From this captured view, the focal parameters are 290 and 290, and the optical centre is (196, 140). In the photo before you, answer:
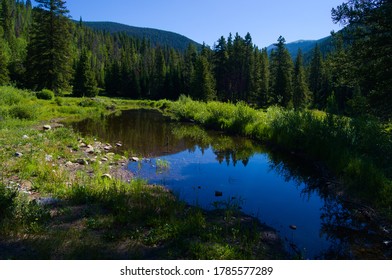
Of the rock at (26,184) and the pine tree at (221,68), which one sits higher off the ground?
the pine tree at (221,68)

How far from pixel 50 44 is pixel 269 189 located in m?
41.5

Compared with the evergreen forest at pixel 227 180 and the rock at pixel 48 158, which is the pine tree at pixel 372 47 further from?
the rock at pixel 48 158

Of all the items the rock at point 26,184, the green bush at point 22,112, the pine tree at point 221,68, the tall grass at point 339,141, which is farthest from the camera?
the pine tree at point 221,68

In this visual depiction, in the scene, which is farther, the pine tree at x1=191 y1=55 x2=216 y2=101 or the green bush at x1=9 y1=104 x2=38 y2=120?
the pine tree at x1=191 y1=55 x2=216 y2=101

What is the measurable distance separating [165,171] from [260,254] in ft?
26.0

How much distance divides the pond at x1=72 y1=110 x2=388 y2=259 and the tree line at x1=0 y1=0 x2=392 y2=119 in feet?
13.8

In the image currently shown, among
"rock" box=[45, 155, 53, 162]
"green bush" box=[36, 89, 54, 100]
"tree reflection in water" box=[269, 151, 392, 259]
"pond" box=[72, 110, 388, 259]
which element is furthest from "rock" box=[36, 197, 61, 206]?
"green bush" box=[36, 89, 54, 100]

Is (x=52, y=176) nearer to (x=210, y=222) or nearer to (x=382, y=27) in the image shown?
(x=210, y=222)

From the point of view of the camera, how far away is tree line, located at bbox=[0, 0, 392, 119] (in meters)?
11.0

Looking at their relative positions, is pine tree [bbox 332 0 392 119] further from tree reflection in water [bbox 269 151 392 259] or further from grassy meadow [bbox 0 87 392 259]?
tree reflection in water [bbox 269 151 392 259]

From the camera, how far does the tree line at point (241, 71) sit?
11016 millimetres

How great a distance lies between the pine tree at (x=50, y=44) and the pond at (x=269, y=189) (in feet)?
90.5

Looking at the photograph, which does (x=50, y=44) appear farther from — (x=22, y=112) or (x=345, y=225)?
(x=345, y=225)

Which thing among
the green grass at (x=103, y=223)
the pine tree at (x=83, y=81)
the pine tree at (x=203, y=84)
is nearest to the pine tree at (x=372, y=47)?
the green grass at (x=103, y=223)
